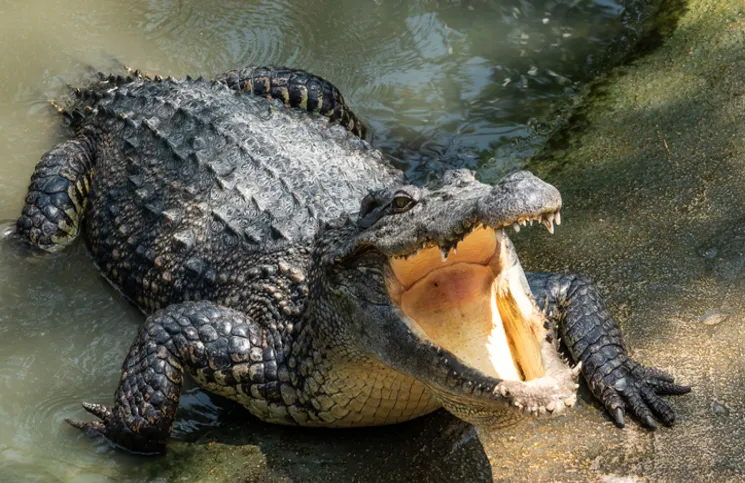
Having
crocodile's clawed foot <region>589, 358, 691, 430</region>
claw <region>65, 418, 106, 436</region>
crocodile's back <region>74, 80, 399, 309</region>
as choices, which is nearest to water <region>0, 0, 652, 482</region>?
claw <region>65, 418, 106, 436</region>

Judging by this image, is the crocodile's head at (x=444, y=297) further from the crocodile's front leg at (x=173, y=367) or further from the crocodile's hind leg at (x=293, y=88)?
the crocodile's hind leg at (x=293, y=88)

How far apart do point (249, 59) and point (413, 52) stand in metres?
1.44

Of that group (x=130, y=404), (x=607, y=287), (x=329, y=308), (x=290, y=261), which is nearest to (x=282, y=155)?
(x=290, y=261)

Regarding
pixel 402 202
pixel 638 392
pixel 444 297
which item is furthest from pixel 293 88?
pixel 638 392

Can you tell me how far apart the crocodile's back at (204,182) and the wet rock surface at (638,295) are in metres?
0.99

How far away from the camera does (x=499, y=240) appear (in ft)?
11.6

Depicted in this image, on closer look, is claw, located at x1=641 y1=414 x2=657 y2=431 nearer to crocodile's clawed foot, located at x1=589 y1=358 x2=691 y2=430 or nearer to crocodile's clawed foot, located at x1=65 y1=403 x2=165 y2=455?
crocodile's clawed foot, located at x1=589 y1=358 x2=691 y2=430

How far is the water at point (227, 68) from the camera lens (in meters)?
4.30

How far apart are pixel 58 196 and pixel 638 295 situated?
381cm

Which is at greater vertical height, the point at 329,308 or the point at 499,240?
the point at 499,240

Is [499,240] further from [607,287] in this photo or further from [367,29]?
[367,29]

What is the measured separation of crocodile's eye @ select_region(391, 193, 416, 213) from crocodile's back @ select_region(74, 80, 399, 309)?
1006 mm

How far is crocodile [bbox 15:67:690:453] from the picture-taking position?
337 centimetres

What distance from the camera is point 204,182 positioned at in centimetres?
498
